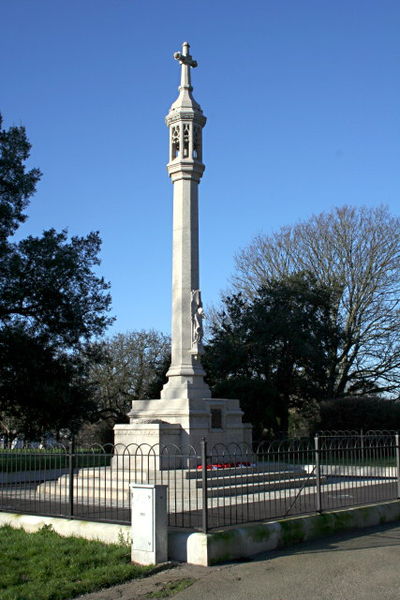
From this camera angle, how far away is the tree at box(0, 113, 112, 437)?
23891mm

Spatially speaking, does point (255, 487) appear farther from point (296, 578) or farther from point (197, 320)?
point (296, 578)

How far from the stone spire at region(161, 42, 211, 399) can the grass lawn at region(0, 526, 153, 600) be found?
7305mm

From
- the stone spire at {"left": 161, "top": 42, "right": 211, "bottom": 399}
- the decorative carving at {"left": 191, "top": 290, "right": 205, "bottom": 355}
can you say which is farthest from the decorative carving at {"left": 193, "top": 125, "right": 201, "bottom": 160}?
the decorative carving at {"left": 191, "top": 290, "right": 205, "bottom": 355}

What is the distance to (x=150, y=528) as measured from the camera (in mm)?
8102

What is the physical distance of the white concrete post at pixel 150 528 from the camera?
806cm

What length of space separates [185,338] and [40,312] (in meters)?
10.8

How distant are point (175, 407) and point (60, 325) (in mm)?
11657

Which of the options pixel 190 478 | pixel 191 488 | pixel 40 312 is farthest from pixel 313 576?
pixel 40 312

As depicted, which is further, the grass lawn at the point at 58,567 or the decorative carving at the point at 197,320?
the decorative carving at the point at 197,320

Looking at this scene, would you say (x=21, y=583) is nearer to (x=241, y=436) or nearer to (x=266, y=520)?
(x=266, y=520)

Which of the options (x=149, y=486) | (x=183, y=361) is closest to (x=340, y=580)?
(x=149, y=486)

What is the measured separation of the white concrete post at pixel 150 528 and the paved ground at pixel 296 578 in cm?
31

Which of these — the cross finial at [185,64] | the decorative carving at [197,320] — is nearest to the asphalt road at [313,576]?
the decorative carving at [197,320]

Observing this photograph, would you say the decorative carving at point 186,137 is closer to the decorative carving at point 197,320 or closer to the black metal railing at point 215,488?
the decorative carving at point 197,320
